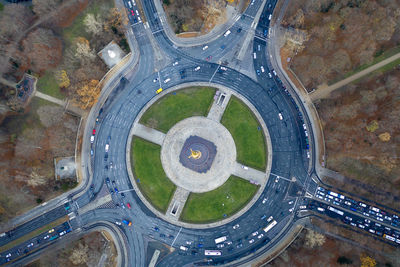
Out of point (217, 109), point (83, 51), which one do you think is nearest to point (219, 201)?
point (217, 109)

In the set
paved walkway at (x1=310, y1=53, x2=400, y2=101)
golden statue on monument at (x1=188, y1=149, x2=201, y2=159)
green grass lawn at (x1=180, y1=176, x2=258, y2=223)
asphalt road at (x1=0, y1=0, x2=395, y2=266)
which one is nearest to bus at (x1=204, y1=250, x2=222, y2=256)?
asphalt road at (x1=0, y1=0, x2=395, y2=266)

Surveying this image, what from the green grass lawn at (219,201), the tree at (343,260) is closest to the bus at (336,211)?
the tree at (343,260)

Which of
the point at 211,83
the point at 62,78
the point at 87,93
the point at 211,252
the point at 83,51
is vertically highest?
the point at 83,51

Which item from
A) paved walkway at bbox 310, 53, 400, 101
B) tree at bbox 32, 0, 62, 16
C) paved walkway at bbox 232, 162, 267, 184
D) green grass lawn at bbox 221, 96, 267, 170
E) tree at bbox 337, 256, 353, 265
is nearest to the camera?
tree at bbox 337, 256, 353, 265

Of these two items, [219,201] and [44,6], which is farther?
[219,201]

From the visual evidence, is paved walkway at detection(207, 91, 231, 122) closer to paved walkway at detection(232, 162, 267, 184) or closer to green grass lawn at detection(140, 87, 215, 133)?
green grass lawn at detection(140, 87, 215, 133)

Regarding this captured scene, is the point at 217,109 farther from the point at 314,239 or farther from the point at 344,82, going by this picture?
the point at 314,239

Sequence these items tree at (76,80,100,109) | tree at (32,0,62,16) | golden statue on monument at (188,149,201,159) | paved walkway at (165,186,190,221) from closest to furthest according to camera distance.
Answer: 1. tree at (32,0,62,16)
2. tree at (76,80,100,109)
3. golden statue on monument at (188,149,201,159)
4. paved walkway at (165,186,190,221)
